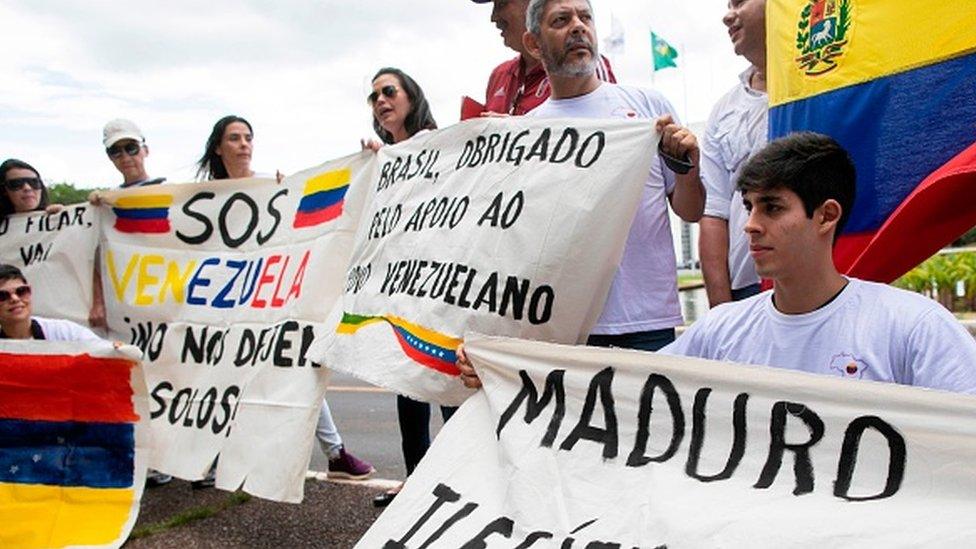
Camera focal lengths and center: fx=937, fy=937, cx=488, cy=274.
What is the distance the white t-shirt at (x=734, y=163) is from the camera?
3.03 meters

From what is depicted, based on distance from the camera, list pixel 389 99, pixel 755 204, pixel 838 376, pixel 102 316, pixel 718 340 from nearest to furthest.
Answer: pixel 838 376, pixel 755 204, pixel 718 340, pixel 389 99, pixel 102 316

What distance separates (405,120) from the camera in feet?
13.6

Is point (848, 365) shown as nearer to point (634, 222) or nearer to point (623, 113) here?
point (634, 222)

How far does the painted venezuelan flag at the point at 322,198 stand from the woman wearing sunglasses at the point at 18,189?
192cm

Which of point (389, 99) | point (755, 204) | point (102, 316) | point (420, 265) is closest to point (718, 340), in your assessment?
point (755, 204)

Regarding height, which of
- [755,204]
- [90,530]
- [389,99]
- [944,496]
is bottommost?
[90,530]

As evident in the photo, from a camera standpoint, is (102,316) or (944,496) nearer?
(944,496)

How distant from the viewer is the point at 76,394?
398 cm

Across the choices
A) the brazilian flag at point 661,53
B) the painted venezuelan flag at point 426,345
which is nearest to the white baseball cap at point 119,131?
the painted venezuelan flag at point 426,345

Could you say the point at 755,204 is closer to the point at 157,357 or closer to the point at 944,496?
the point at 944,496

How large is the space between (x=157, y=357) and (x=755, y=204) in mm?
3254

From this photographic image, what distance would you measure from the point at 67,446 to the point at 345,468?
143 centimetres

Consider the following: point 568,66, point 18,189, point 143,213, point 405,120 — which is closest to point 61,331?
point 143,213

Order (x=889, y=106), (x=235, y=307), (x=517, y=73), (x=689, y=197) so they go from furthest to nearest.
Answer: (x=235, y=307) → (x=517, y=73) → (x=689, y=197) → (x=889, y=106)
